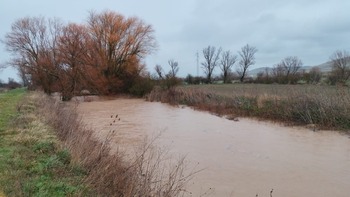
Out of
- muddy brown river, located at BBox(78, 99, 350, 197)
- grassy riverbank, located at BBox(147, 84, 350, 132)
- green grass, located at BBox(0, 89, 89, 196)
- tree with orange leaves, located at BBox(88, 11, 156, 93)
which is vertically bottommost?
muddy brown river, located at BBox(78, 99, 350, 197)

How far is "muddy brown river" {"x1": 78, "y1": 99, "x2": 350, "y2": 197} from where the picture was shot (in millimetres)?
7742

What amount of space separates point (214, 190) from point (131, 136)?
22.3 ft

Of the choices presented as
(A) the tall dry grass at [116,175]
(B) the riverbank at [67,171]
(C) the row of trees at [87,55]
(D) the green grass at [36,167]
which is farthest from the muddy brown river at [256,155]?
(C) the row of trees at [87,55]

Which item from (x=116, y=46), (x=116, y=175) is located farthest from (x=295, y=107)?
(x=116, y=46)

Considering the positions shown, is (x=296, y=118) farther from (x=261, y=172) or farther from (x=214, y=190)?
(x=214, y=190)

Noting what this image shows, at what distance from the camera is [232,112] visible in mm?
22406

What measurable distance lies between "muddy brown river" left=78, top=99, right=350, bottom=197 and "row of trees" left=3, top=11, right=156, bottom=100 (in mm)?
21191

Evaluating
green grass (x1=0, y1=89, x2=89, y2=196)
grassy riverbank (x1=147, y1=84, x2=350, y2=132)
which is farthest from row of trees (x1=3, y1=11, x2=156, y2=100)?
green grass (x1=0, y1=89, x2=89, y2=196)

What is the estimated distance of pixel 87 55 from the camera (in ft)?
127

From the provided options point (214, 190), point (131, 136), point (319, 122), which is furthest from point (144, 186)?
point (319, 122)

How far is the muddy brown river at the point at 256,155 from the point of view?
774cm

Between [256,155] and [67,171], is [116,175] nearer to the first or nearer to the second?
[67,171]

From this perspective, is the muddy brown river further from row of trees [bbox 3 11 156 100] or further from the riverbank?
row of trees [bbox 3 11 156 100]

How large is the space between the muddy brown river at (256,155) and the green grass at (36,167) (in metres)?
2.71
